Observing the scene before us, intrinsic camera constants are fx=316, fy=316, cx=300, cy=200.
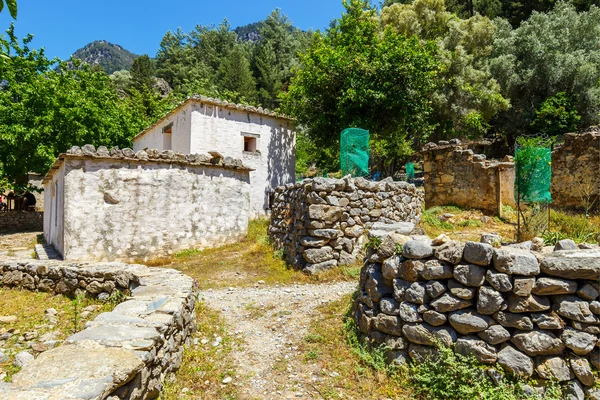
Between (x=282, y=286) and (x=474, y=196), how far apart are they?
8.13 meters

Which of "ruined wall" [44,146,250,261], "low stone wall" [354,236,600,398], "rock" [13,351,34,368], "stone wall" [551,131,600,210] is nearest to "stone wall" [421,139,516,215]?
"stone wall" [551,131,600,210]

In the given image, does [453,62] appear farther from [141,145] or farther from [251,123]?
[141,145]

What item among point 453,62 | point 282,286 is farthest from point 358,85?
point 453,62

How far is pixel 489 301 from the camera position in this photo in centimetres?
300

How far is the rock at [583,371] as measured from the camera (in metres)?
2.78

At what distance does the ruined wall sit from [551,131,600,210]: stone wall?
11.3 m

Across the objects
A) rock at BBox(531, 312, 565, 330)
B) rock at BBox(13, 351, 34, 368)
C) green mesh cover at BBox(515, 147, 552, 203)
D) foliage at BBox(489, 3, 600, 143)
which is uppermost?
foliage at BBox(489, 3, 600, 143)

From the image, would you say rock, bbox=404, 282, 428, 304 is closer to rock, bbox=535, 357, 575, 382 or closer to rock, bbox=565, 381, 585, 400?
rock, bbox=535, 357, 575, 382

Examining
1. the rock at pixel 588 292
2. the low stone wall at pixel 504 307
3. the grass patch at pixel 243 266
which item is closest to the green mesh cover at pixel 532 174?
the grass patch at pixel 243 266

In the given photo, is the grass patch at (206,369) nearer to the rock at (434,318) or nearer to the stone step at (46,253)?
the rock at (434,318)

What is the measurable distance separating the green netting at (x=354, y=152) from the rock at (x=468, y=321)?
602 cm

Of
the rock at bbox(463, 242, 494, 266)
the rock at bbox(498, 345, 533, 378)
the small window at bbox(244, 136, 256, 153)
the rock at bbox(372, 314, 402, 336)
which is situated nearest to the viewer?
the rock at bbox(498, 345, 533, 378)

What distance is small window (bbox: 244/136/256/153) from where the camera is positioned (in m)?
14.1

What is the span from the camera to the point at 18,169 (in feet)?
46.0
